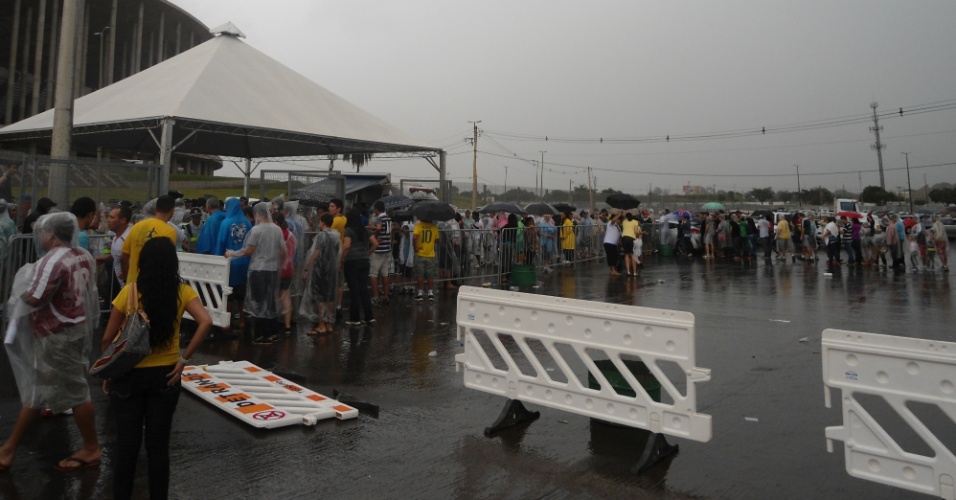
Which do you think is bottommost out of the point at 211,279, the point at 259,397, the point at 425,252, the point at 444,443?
the point at 444,443

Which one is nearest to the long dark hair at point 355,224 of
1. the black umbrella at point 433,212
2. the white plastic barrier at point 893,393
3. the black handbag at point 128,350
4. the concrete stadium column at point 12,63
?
the black umbrella at point 433,212

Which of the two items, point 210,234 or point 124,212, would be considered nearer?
point 124,212

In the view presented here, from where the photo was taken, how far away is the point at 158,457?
359 centimetres

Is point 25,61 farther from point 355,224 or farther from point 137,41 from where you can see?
point 355,224

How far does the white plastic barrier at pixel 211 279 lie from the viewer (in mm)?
8711

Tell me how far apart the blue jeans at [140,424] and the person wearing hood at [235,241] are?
5699 mm

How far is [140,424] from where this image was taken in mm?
3617

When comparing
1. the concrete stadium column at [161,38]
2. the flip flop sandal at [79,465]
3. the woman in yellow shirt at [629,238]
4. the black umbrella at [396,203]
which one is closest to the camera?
the flip flop sandal at [79,465]

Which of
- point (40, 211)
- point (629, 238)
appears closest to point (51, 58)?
point (40, 211)

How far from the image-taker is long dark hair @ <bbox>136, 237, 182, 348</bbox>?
143 inches

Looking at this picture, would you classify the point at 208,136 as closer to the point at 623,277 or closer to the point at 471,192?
→ the point at 623,277

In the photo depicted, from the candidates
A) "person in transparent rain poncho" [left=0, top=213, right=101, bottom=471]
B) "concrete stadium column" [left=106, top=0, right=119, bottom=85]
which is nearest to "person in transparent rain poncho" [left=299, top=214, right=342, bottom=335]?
"person in transparent rain poncho" [left=0, top=213, right=101, bottom=471]

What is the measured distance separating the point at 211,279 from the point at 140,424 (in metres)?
5.70

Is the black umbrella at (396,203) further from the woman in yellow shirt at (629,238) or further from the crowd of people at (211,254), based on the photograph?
the woman in yellow shirt at (629,238)
